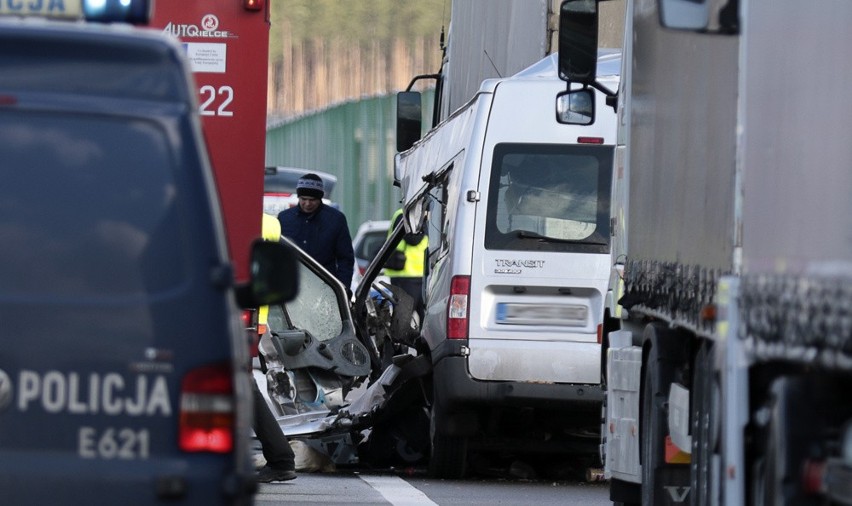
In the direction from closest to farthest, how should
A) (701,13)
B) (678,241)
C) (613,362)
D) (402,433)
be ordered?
(701,13) < (678,241) < (613,362) < (402,433)

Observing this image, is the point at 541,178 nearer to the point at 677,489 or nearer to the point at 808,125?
the point at 677,489

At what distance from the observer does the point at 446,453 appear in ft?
42.9

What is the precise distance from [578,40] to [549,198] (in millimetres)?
2340

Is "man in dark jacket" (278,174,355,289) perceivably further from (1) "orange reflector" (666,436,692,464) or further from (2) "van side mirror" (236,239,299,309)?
(2) "van side mirror" (236,239,299,309)

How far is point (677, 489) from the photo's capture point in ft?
28.5

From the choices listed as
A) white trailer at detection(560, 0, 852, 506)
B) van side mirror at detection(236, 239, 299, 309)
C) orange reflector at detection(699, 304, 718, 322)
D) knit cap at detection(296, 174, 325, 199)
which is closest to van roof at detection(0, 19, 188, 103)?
van side mirror at detection(236, 239, 299, 309)

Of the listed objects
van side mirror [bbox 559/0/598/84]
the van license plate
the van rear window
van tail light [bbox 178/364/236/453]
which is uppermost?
van side mirror [bbox 559/0/598/84]

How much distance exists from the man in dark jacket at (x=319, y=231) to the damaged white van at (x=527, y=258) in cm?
514

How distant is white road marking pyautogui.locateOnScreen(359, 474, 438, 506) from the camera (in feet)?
37.6

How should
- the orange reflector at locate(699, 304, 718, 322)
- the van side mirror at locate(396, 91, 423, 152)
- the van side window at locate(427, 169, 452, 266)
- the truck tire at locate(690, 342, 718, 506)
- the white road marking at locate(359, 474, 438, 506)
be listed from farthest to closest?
the van side mirror at locate(396, 91, 423, 152) < the van side window at locate(427, 169, 452, 266) < the white road marking at locate(359, 474, 438, 506) < the truck tire at locate(690, 342, 718, 506) < the orange reflector at locate(699, 304, 718, 322)

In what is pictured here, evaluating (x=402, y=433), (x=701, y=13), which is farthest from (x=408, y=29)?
(x=701, y=13)

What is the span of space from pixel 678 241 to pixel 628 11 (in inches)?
103

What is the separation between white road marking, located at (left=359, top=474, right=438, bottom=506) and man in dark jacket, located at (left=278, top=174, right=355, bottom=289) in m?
4.68

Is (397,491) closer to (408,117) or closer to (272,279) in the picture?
(408,117)
